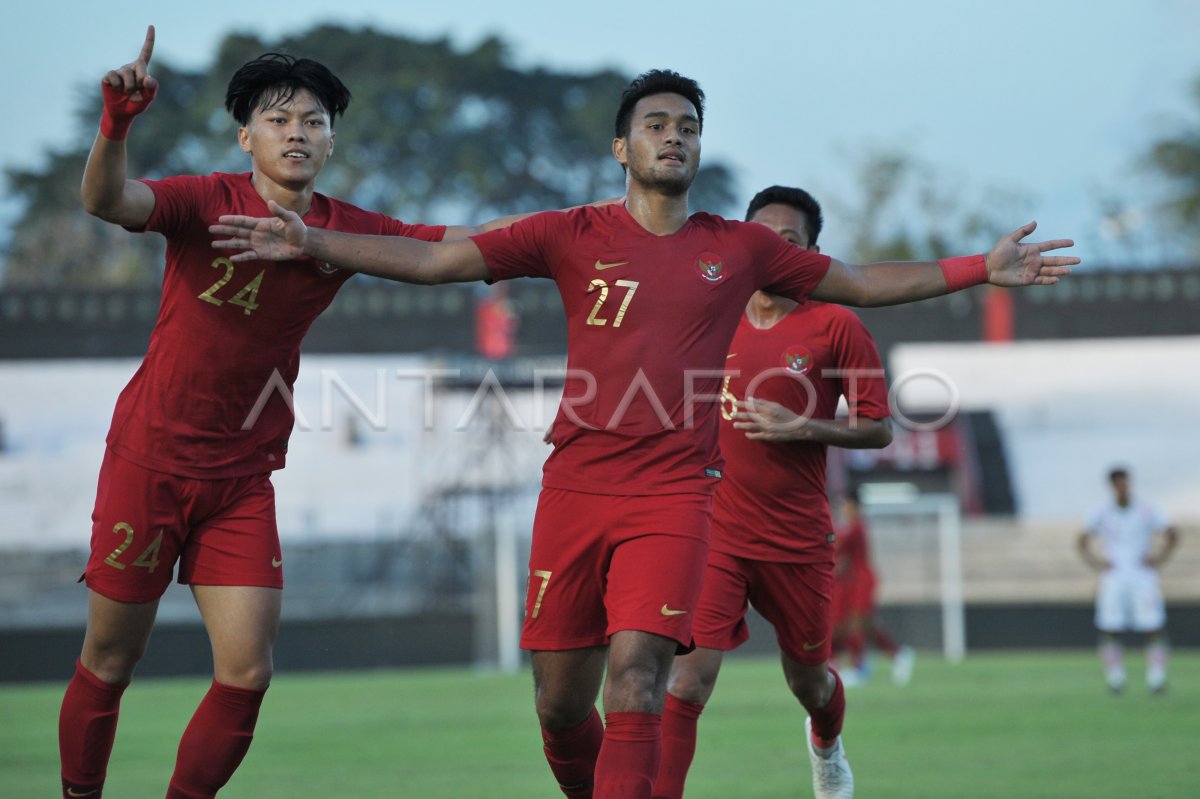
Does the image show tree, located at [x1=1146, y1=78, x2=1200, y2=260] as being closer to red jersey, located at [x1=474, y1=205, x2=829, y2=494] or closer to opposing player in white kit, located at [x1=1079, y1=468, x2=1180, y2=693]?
opposing player in white kit, located at [x1=1079, y1=468, x2=1180, y2=693]

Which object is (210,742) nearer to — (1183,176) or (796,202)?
(796,202)

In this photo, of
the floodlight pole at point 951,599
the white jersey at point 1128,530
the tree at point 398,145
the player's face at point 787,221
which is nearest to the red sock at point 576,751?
the player's face at point 787,221

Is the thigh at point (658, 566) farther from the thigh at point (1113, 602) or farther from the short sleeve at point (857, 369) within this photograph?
the thigh at point (1113, 602)

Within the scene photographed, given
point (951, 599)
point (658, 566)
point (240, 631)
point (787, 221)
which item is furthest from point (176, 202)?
point (951, 599)

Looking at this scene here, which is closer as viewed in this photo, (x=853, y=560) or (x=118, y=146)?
(x=118, y=146)

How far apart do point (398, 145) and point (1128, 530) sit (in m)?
36.7

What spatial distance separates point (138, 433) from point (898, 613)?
2194 cm

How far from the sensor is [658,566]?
5949mm

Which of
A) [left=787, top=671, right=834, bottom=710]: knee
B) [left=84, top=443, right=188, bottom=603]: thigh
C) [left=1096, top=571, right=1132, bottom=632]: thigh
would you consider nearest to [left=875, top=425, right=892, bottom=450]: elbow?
[left=787, top=671, right=834, bottom=710]: knee

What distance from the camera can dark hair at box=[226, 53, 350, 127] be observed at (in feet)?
20.4

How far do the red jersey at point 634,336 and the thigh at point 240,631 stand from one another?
44.7 inches

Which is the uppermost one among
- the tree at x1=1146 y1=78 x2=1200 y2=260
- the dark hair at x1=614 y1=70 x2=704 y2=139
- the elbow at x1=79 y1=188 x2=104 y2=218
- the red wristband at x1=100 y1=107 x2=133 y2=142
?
the tree at x1=1146 y1=78 x2=1200 y2=260

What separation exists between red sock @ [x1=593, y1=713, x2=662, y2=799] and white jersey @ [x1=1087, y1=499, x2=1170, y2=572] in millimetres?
12989

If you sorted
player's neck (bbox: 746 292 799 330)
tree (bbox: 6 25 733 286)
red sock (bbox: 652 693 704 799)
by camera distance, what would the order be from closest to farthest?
red sock (bbox: 652 693 704 799) < player's neck (bbox: 746 292 799 330) < tree (bbox: 6 25 733 286)
